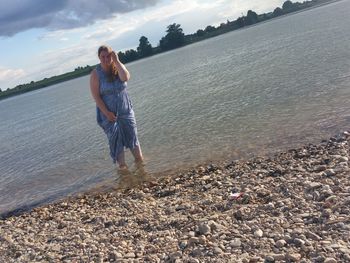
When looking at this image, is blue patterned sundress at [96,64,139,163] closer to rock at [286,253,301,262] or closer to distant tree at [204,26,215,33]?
rock at [286,253,301,262]

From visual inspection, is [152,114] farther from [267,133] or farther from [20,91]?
[20,91]

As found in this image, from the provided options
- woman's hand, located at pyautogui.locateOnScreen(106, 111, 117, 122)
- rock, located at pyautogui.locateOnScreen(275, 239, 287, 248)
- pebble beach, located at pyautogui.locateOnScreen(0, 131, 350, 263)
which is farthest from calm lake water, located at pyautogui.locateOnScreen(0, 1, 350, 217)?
rock, located at pyautogui.locateOnScreen(275, 239, 287, 248)

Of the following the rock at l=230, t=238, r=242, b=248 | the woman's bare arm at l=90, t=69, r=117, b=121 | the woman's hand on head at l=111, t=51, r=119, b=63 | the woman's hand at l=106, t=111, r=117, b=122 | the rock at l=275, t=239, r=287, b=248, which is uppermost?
the woman's hand on head at l=111, t=51, r=119, b=63

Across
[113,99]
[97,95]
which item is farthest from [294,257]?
[97,95]

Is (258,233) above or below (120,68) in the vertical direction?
below

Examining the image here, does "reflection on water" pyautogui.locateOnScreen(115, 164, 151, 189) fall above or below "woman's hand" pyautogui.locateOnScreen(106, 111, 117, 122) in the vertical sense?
below

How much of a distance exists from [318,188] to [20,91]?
652 feet

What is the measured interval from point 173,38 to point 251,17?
1501 inches

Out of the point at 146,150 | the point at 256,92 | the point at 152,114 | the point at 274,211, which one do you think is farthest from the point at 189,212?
the point at 152,114

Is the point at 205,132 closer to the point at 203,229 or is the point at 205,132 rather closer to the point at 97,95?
the point at 97,95

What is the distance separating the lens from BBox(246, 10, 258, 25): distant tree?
177 metres

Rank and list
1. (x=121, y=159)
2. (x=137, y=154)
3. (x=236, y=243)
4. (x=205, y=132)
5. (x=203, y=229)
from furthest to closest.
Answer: (x=205, y=132)
(x=137, y=154)
(x=121, y=159)
(x=203, y=229)
(x=236, y=243)

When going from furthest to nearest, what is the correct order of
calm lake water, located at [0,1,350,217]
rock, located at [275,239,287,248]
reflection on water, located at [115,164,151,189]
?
calm lake water, located at [0,1,350,217] < reflection on water, located at [115,164,151,189] < rock, located at [275,239,287,248]

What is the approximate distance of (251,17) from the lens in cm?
17762
